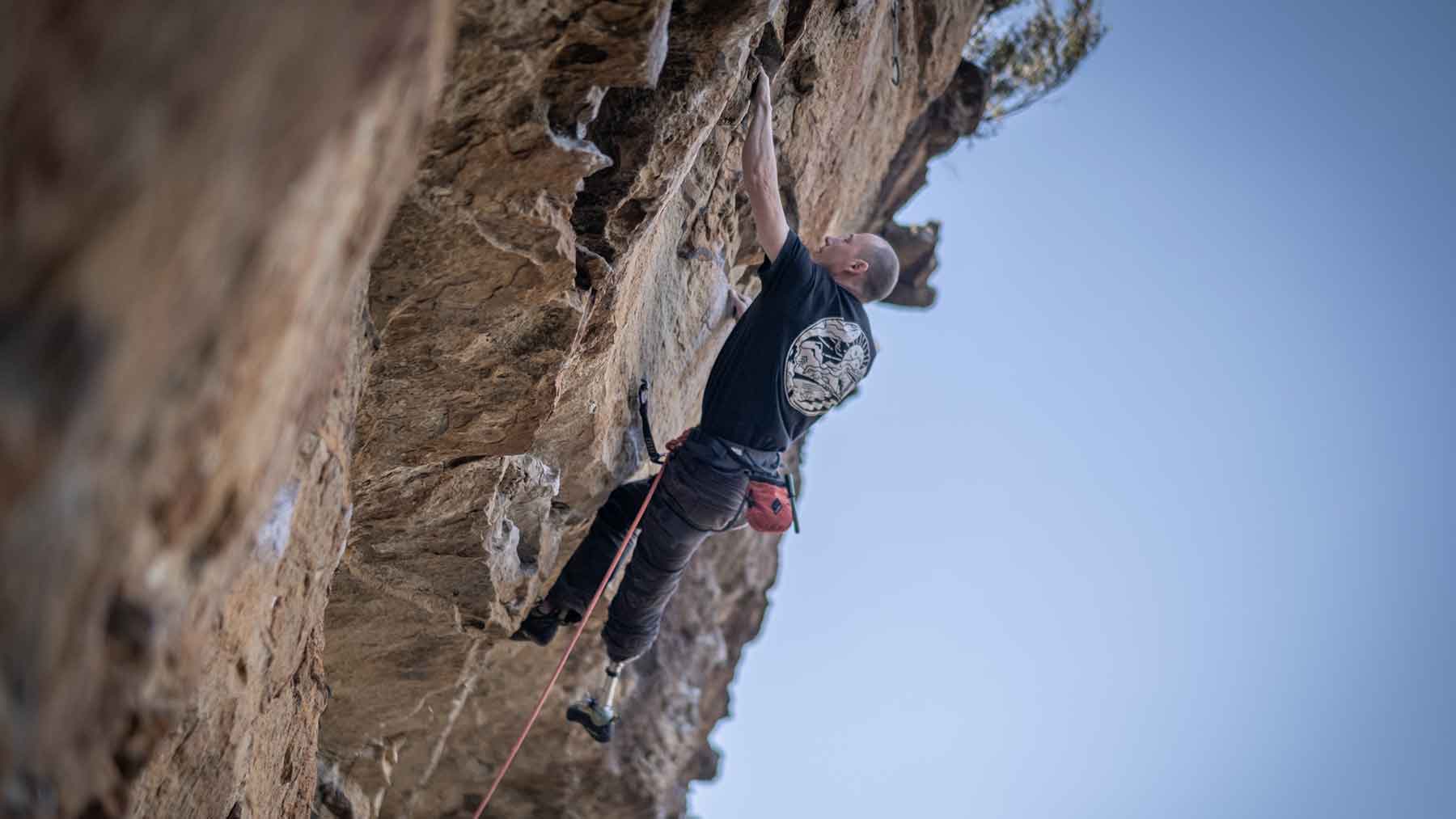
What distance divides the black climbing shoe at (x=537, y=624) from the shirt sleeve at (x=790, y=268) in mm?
1873

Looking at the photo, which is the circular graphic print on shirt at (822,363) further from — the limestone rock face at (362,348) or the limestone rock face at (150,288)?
the limestone rock face at (150,288)

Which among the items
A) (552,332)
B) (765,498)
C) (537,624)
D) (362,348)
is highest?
(552,332)

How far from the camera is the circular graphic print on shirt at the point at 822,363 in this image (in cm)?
465

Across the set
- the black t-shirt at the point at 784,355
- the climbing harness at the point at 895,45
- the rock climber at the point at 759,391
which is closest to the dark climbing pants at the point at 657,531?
the rock climber at the point at 759,391

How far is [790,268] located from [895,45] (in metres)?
1.98

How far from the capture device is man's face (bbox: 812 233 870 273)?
16.1 feet

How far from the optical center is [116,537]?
4.57ft

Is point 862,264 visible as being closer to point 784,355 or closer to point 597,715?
point 784,355

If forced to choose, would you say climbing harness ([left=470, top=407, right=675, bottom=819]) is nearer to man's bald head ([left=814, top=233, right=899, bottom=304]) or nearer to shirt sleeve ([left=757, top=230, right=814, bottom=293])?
shirt sleeve ([left=757, top=230, right=814, bottom=293])

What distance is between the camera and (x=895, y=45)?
232 inches

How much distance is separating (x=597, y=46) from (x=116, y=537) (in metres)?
1.86

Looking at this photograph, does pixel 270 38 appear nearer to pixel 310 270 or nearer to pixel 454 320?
pixel 310 270

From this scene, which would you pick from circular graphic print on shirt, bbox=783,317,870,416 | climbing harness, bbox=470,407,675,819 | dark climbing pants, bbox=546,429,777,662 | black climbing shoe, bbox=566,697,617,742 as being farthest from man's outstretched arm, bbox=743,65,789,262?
black climbing shoe, bbox=566,697,617,742

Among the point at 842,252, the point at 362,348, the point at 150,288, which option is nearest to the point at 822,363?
the point at 842,252
